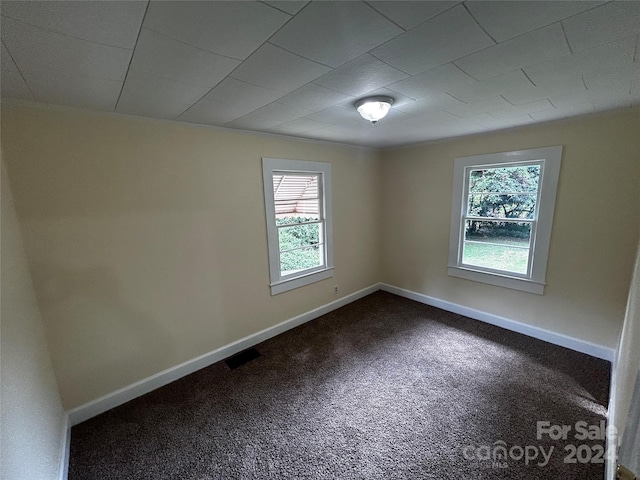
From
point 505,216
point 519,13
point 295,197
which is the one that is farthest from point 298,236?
point 519,13

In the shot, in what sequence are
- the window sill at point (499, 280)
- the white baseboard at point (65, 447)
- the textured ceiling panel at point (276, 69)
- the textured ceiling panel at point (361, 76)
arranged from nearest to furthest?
the textured ceiling panel at point (276, 69) < the textured ceiling panel at point (361, 76) < the white baseboard at point (65, 447) < the window sill at point (499, 280)

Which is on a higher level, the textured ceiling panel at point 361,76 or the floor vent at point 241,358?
the textured ceiling panel at point 361,76

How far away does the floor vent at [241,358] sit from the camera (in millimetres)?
2566

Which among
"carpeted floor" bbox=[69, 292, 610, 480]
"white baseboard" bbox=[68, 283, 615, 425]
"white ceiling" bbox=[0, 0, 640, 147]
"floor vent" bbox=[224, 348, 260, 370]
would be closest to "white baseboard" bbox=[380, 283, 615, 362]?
"white baseboard" bbox=[68, 283, 615, 425]

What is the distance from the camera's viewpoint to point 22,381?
1.24 meters

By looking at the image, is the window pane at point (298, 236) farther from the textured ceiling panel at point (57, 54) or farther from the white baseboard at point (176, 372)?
the textured ceiling panel at point (57, 54)

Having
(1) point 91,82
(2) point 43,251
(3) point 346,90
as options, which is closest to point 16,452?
(2) point 43,251

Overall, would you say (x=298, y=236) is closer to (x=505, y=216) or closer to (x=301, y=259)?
(x=301, y=259)

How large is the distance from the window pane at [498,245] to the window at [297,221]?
6.14 ft

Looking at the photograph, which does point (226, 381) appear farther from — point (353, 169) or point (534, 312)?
point (534, 312)

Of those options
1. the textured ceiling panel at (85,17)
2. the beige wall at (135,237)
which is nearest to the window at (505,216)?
the beige wall at (135,237)

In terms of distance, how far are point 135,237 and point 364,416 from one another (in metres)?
2.31

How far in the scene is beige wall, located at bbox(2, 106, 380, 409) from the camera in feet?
5.61

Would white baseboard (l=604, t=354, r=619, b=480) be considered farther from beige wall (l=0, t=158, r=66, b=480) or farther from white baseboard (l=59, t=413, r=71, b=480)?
white baseboard (l=59, t=413, r=71, b=480)
